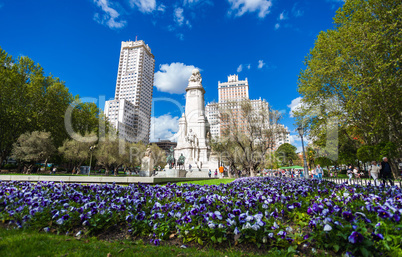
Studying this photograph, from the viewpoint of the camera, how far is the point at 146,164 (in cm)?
2359

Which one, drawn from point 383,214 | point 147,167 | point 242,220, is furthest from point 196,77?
point 383,214

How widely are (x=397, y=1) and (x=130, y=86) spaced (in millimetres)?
126254

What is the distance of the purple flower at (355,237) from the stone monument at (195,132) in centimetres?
3079

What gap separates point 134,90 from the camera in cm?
12594

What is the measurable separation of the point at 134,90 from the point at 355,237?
13264 centimetres

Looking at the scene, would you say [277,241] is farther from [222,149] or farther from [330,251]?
[222,149]

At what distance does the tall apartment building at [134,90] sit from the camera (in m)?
113

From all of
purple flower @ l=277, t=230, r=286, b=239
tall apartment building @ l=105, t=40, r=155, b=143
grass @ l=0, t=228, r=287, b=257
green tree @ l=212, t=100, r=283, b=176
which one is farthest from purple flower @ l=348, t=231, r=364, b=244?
tall apartment building @ l=105, t=40, r=155, b=143

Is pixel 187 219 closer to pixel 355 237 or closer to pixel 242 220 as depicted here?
pixel 242 220

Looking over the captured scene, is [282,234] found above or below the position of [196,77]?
below

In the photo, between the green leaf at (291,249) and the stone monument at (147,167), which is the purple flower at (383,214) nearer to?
the green leaf at (291,249)

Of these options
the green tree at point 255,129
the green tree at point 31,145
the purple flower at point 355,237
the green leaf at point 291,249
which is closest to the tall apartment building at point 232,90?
the green tree at point 255,129

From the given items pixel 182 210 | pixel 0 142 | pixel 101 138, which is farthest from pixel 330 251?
pixel 101 138

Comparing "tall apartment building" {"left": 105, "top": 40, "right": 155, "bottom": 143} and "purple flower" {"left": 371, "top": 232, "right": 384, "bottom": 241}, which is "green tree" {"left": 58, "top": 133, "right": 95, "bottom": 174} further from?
"tall apartment building" {"left": 105, "top": 40, "right": 155, "bottom": 143}
